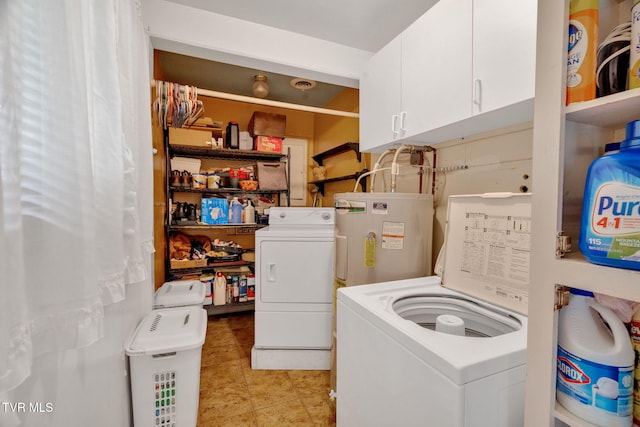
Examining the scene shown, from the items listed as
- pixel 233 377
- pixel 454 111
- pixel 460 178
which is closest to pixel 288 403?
pixel 233 377

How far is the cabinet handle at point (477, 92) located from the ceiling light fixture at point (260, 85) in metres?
2.43

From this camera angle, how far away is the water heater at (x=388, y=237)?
1.57 meters

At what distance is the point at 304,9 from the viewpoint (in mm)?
1885

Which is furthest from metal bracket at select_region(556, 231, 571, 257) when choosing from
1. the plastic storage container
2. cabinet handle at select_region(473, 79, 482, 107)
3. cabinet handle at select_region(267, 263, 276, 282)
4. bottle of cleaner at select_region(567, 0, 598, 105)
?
the plastic storage container

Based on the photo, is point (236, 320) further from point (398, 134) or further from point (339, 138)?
point (398, 134)

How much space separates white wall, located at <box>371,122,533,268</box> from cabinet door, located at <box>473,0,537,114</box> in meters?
0.35

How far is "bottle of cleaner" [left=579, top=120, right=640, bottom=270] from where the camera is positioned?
46 cm

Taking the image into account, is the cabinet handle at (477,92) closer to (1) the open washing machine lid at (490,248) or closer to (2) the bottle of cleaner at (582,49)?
(1) the open washing machine lid at (490,248)

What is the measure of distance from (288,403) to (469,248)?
4.94ft

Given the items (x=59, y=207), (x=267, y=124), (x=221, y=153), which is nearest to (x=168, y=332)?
(x=59, y=207)

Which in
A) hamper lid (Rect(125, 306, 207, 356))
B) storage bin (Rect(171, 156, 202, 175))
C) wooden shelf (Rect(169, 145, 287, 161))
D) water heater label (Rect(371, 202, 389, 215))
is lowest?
hamper lid (Rect(125, 306, 207, 356))

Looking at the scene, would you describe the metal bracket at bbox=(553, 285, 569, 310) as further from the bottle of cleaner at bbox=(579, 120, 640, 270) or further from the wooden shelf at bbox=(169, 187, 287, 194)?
the wooden shelf at bbox=(169, 187, 287, 194)

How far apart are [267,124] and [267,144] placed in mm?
236

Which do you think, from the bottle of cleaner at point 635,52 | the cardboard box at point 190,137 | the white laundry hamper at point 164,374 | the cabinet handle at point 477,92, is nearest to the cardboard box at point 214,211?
the cardboard box at point 190,137
